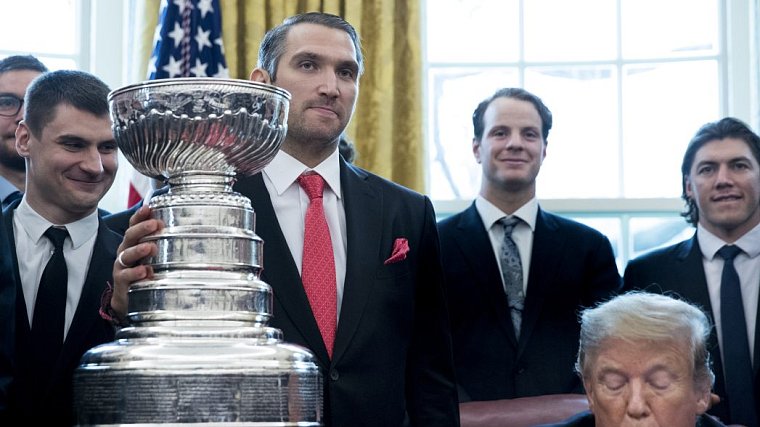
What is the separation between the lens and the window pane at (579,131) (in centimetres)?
564

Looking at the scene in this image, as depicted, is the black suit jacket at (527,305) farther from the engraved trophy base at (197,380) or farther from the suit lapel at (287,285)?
the engraved trophy base at (197,380)

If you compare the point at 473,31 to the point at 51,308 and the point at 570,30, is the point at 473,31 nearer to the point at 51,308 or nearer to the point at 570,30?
the point at 570,30

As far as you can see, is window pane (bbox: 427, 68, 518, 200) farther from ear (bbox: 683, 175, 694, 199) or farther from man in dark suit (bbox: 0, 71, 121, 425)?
man in dark suit (bbox: 0, 71, 121, 425)

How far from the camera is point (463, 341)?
374cm

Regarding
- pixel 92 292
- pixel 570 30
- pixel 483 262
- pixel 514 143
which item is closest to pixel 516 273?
pixel 483 262

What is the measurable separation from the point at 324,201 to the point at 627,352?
0.73m

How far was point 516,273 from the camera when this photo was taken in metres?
3.88

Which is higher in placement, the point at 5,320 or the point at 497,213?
the point at 497,213

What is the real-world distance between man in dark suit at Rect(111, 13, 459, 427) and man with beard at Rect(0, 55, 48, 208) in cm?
123

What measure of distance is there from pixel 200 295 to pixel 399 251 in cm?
122

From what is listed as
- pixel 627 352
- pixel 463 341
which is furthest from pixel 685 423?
pixel 463 341

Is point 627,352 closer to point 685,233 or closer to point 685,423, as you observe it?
point 685,423

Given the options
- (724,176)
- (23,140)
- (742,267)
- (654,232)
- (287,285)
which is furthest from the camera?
(654,232)

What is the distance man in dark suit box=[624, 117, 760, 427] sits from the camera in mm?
3625
